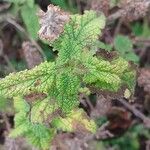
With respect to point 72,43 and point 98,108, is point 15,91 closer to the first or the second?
point 72,43

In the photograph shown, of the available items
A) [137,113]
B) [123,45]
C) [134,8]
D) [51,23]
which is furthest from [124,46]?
[51,23]

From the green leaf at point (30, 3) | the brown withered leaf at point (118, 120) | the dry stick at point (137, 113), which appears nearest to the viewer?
the green leaf at point (30, 3)

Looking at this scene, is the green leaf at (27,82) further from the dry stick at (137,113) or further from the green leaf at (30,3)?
the dry stick at (137,113)

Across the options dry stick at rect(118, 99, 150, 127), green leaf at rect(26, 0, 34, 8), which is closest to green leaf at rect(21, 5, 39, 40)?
green leaf at rect(26, 0, 34, 8)

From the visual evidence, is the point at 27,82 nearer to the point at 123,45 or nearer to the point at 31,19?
the point at 31,19

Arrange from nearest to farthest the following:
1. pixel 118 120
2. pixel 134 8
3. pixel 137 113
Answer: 1. pixel 134 8
2. pixel 137 113
3. pixel 118 120

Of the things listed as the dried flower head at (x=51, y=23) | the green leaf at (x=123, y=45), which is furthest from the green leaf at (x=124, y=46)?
the dried flower head at (x=51, y=23)

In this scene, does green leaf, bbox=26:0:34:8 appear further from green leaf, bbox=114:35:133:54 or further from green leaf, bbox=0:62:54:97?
green leaf, bbox=0:62:54:97
